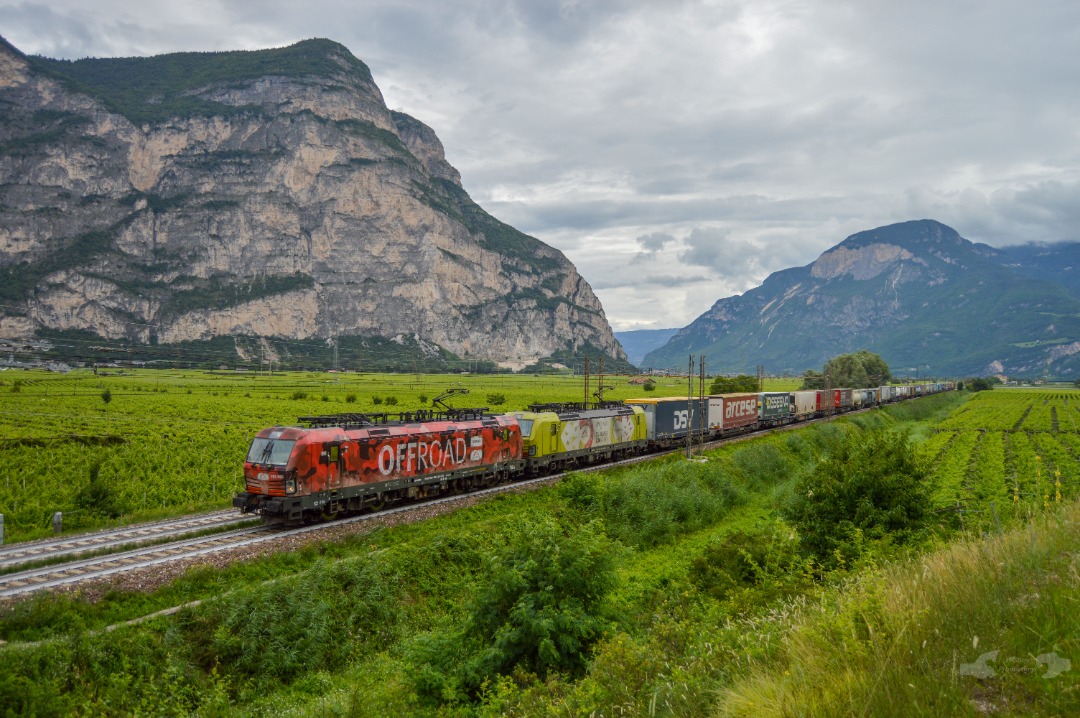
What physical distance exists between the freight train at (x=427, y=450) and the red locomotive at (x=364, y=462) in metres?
0.04

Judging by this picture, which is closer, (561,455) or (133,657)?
(133,657)

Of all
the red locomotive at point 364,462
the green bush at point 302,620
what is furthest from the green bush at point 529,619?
the red locomotive at point 364,462

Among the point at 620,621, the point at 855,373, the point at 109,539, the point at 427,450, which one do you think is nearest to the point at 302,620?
the point at 620,621

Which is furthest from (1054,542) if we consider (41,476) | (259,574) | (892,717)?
(41,476)

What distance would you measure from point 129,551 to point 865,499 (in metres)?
22.1

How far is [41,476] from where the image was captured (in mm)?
28344

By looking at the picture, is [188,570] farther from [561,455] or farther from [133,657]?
[561,455]

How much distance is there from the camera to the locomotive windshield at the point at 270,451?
21955 mm

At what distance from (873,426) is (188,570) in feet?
216

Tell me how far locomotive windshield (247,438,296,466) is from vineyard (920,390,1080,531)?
2031cm

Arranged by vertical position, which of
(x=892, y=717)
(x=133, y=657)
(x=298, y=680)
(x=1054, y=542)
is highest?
(x=1054, y=542)

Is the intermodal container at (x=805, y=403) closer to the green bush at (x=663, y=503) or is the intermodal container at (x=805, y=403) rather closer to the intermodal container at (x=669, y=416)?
the intermodal container at (x=669, y=416)

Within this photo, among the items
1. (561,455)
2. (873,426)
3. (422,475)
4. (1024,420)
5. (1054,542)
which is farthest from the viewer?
(1024,420)

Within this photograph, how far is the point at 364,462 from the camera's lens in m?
24.5
